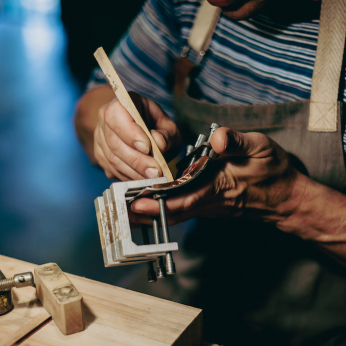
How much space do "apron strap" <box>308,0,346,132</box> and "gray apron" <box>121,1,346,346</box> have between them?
2 cm

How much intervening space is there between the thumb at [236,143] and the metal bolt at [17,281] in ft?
1.59

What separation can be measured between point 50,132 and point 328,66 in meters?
2.31

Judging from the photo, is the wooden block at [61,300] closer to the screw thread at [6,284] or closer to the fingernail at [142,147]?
the screw thread at [6,284]

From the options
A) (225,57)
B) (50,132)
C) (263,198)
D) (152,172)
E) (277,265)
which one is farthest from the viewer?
(50,132)

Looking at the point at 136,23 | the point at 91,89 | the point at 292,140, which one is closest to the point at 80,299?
the point at 292,140

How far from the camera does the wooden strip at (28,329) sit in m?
0.57

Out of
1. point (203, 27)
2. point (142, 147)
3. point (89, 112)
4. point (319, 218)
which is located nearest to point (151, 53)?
point (203, 27)

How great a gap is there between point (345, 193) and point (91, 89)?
38.5 inches

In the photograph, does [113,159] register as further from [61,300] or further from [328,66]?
[328,66]

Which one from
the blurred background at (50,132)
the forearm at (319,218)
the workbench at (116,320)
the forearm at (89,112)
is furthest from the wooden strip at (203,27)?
the blurred background at (50,132)

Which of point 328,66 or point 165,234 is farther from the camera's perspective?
point 328,66

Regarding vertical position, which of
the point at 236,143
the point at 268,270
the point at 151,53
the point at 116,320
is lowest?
the point at 268,270

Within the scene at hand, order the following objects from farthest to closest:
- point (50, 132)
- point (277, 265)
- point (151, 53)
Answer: point (50, 132), point (151, 53), point (277, 265)

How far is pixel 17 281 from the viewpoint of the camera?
0.66 m
